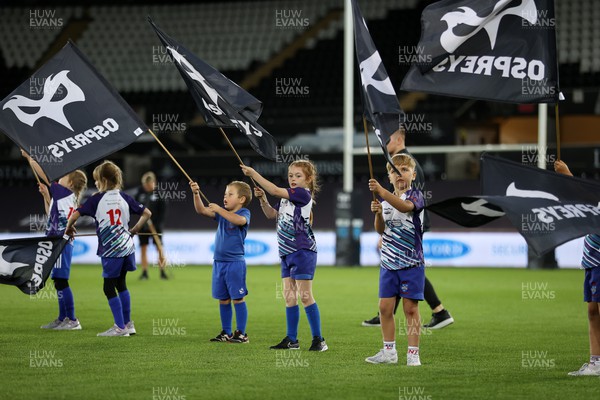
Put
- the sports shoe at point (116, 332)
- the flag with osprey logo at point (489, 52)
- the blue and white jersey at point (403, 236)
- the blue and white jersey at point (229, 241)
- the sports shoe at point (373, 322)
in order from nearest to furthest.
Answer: the flag with osprey logo at point (489, 52) → the blue and white jersey at point (403, 236) → the blue and white jersey at point (229, 241) → the sports shoe at point (116, 332) → the sports shoe at point (373, 322)

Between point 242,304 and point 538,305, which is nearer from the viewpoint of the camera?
point 242,304

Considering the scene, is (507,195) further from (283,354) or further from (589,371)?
(283,354)

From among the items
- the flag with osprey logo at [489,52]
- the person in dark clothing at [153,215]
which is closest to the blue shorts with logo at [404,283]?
the flag with osprey logo at [489,52]

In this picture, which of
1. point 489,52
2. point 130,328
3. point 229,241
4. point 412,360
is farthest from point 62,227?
point 489,52

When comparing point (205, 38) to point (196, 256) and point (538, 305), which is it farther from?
point (538, 305)

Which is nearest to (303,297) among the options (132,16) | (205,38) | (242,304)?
(242,304)

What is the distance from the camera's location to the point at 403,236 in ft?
24.3

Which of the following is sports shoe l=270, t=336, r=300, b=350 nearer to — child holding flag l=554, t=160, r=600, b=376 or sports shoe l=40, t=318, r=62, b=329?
child holding flag l=554, t=160, r=600, b=376

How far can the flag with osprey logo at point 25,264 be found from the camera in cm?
802

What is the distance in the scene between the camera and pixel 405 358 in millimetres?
7844

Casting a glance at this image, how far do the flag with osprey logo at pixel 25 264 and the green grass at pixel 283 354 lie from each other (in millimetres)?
635

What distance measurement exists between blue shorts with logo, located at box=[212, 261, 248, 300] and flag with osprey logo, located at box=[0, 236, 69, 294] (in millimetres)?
1640

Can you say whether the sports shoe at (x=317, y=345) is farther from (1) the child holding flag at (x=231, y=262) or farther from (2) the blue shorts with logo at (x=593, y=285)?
(2) the blue shorts with logo at (x=593, y=285)

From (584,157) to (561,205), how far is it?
16302mm
